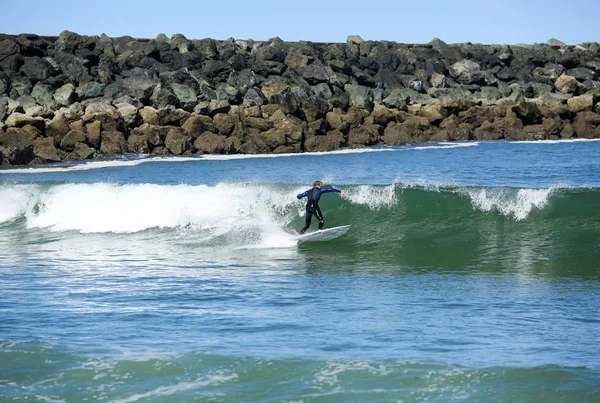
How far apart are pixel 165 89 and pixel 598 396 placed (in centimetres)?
3659

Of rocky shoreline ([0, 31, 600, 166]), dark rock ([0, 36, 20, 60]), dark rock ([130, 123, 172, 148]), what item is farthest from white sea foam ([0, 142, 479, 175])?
dark rock ([0, 36, 20, 60])

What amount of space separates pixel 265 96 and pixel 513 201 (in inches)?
1096

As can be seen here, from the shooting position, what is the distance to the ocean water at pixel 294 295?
7.34 metres

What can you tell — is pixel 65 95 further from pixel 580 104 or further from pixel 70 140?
pixel 580 104

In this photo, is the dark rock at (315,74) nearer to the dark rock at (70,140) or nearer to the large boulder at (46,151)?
the dark rock at (70,140)

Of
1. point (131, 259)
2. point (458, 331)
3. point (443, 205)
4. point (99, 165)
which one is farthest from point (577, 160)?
point (458, 331)

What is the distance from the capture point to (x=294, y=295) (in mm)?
10781

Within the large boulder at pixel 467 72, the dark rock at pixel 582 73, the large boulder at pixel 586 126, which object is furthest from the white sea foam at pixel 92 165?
the dark rock at pixel 582 73

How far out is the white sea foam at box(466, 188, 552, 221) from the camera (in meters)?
17.0

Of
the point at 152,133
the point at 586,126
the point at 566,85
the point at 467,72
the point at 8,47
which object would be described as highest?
the point at 8,47

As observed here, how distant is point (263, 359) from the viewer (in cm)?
781

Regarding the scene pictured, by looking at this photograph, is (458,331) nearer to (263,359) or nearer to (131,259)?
(263,359)

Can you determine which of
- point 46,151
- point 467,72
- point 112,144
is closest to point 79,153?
point 46,151

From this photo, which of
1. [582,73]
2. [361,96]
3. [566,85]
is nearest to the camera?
[361,96]
